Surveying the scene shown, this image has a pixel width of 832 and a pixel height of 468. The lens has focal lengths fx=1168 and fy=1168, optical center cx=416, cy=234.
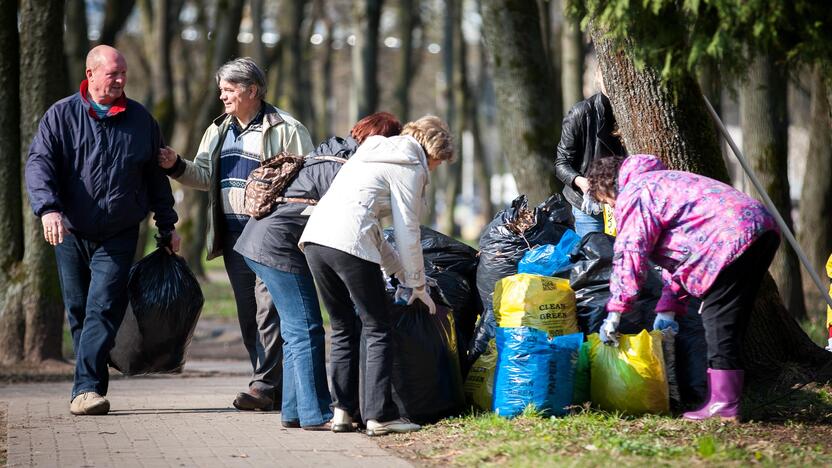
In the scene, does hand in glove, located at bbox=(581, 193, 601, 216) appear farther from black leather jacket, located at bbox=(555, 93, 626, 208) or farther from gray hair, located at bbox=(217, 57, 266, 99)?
gray hair, located at bbox=(217, 57, 266, 99)

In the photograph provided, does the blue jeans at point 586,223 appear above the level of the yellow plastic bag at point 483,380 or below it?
above

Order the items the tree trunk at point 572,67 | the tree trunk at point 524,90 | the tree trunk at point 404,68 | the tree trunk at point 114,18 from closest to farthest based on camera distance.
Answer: the tree trunk at point 524,90 → the tree trunk at point 572,67 → the tree trunk at point 114,18 → the tree trunk at point 404,68

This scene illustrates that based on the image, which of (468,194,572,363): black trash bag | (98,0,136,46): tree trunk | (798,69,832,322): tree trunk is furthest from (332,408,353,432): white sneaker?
(98,0,136,46): tree trunk

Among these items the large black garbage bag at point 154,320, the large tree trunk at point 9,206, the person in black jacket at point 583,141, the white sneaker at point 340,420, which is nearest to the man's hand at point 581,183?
the person in black jacket at point 583,141

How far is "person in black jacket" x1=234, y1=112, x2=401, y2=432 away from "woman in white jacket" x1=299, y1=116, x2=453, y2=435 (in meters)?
0.19

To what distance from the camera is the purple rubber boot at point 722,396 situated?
5.85m

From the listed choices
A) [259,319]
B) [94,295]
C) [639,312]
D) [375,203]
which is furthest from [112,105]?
[639,312]

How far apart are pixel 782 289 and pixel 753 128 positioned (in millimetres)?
1866

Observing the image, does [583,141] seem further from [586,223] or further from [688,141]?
[688,141]

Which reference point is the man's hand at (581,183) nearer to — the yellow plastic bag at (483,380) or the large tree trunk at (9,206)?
the yellow plastic bag at (483,380)

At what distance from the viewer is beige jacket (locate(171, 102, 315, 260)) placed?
674cm

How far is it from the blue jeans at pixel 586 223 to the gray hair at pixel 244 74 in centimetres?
213

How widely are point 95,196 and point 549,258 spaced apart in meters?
2.60

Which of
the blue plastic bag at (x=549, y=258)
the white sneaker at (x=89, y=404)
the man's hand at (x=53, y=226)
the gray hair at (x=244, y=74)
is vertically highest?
the gray hair at (x=244, y=74)
